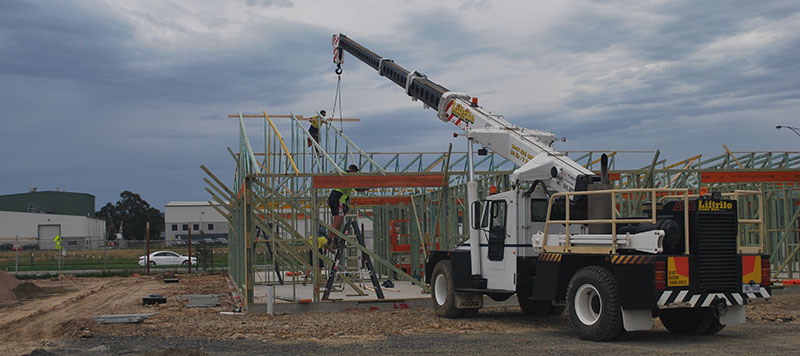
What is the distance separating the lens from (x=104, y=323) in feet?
46.2

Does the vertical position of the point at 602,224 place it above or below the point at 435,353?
above

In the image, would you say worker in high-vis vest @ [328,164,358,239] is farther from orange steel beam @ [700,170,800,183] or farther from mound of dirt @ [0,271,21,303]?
mound of dirt @ [0,271,21,303]

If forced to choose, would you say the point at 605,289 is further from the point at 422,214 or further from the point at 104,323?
the point at 422,214

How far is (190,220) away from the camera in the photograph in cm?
8781

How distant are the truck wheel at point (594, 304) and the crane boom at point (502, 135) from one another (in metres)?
1.39

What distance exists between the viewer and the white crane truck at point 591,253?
10.5 m

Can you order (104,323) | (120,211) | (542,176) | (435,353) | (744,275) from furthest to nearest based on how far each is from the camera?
1. (120,211)
2. (104,323)
3. (542,176)
4. (744,275)
5. (435,353)

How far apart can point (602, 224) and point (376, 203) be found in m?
14.2

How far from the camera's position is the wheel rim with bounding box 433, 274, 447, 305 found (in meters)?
14.8

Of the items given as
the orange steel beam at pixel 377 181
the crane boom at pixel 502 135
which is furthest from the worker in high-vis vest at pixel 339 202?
the crane boom at pixel 502 135

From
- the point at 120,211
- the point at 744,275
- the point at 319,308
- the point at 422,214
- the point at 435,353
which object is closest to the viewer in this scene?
the point at 435,353

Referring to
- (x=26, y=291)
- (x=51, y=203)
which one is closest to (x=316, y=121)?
(x=26, y=291)

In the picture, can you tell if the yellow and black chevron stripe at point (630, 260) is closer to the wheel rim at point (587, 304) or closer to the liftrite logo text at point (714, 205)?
the wheel rim at point (587, 304)

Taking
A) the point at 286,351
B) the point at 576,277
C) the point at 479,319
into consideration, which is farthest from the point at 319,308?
the point at 576,277
